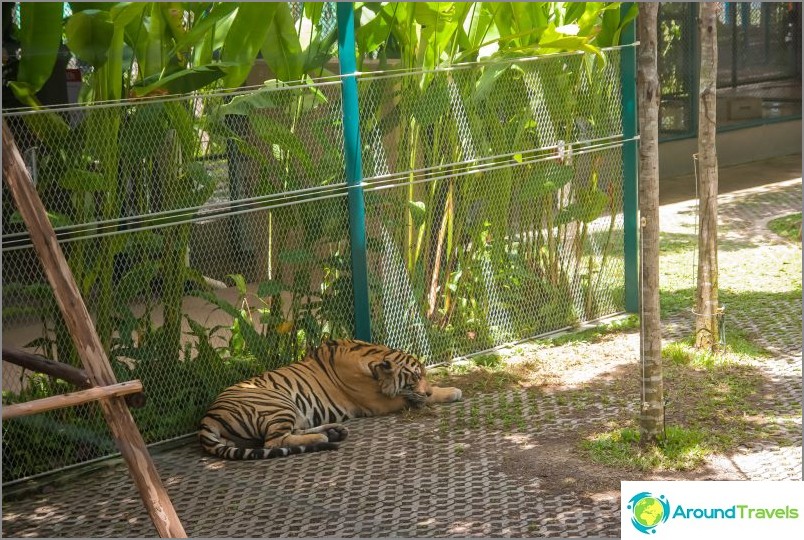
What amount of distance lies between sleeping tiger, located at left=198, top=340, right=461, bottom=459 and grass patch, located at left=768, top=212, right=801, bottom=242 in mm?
6374

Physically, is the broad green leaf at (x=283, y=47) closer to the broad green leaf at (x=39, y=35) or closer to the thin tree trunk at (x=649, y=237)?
the broad green leaf at (x=39, y=35)

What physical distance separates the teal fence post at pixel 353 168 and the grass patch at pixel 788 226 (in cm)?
637

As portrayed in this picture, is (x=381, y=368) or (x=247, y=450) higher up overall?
(x=381, y=368)

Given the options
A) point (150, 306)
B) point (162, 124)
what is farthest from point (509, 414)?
point (162, 124)

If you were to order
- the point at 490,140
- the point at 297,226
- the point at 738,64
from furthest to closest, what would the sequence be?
the point at 738,64 < the point at 490,140 < the point at 297,226

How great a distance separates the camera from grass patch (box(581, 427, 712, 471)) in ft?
20.6

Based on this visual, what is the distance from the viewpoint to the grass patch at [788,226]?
40.9 feet

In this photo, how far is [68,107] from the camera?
259 inches

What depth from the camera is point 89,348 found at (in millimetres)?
5383

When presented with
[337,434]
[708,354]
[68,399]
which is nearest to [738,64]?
[708,354]

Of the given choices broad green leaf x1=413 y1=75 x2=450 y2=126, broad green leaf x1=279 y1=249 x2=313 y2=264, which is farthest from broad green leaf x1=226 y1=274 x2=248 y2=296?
broad green leaf x1=413 y1=75 x2=450 y2=126

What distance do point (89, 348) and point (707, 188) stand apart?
4899mm

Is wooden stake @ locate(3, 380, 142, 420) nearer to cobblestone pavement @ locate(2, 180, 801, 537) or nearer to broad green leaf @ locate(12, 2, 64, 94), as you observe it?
cobblestone pavement @ locate(2, 180, 801, 537)

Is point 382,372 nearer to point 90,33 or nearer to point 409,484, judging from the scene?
point 409,484
